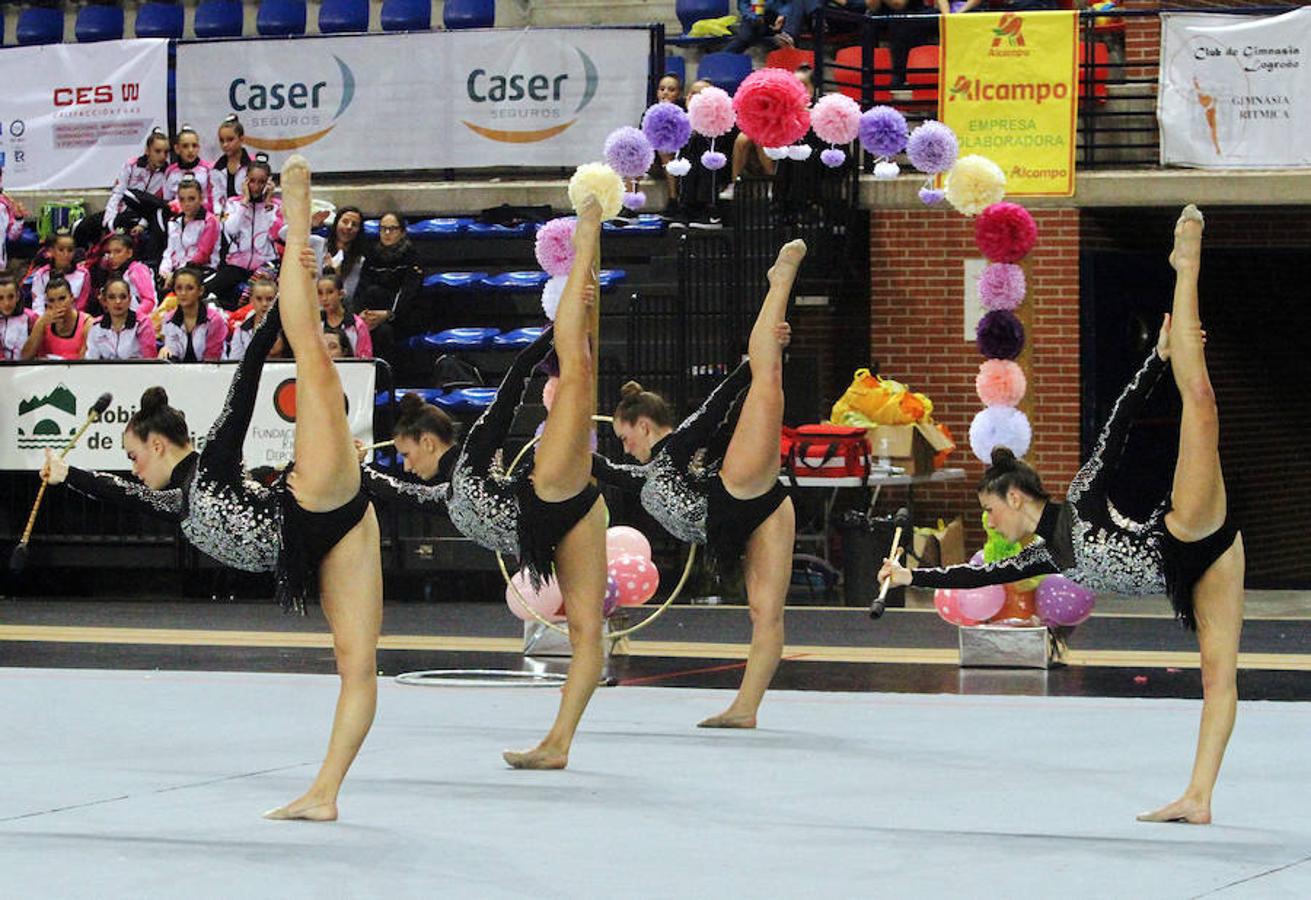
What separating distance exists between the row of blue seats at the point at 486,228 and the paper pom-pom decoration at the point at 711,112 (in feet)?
11.7

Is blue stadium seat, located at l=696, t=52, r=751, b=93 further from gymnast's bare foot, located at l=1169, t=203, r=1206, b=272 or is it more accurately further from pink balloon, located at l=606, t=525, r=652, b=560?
gymnast's bare foot, located at l=1169, t=203, r=1206, b=272

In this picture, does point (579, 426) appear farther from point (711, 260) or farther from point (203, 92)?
point (203, 92)

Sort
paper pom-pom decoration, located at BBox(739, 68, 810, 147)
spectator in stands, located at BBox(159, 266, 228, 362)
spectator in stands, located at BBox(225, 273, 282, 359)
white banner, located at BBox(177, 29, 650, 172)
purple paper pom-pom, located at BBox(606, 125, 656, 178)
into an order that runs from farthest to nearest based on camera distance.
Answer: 1. white banner, located at BBox(177, 29, 650, 172)
2. spectator in stands, located at BBox(159, 266, 228, 362)
3. spectator in stands, located at BBox(225, 273, 282, 359)
4. purple paper pom-pom, located at BBox(606, 125, 656, 178)
5. paper pom-pom decoration, located at BBox(739, 68, 810, 147)

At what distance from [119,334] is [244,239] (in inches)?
63.8

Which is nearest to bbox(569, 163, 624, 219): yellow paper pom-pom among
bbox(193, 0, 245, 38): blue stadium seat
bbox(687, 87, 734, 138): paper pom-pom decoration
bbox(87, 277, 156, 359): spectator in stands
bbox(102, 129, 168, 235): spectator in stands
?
bbox(687, 87, 734, 138): paper pom-pom decoration

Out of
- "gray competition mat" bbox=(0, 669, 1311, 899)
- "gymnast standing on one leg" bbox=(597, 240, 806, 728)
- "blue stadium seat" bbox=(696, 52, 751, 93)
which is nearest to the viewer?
"gray competition mat" bbox=(0, 669, 1311, 899)

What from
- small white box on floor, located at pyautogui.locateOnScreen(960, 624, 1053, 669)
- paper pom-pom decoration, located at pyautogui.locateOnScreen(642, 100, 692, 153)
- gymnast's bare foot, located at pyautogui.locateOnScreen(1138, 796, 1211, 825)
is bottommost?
small white box on floor, located at pyautogui.locateOnScreen(960, 624, 1053, 669)

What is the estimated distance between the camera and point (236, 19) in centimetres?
2033

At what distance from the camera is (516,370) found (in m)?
7.99

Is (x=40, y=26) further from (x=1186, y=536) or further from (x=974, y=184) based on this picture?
(x=1186, y=536)

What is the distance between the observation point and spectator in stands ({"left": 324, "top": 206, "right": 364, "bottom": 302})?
15.8m

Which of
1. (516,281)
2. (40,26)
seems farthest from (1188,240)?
(40,26)

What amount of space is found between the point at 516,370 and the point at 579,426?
417mm

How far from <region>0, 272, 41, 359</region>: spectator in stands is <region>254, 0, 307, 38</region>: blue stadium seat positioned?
212 inches
